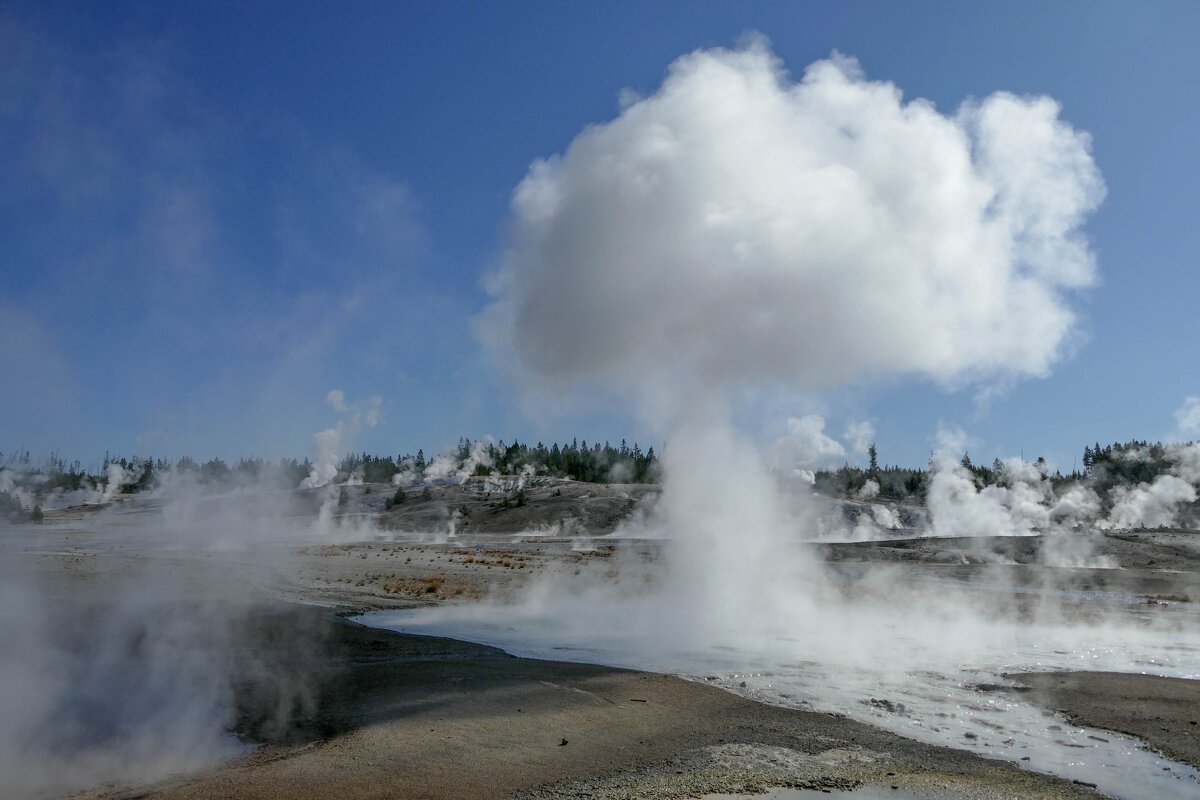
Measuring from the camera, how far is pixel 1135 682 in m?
14.9

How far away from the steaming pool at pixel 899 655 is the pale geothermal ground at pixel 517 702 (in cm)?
9

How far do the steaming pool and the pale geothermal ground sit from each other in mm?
95

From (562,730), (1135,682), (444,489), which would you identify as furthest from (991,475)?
(562,730)

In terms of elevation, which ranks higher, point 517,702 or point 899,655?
point 899,655

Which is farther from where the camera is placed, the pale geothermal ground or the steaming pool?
the steaming pool

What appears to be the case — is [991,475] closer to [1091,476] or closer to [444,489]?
[1091,476]

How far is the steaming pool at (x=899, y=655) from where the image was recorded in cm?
1076

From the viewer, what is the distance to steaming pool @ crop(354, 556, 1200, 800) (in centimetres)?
1076

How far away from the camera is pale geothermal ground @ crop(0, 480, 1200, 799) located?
8.95 m

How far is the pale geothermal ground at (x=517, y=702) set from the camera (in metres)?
8.95

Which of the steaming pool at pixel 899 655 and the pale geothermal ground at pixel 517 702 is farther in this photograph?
the steaming pool at pixel 899 655

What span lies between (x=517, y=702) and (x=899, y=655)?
1001 centimetres

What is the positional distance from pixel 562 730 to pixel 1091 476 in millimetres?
131972

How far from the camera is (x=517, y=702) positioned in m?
12.3
